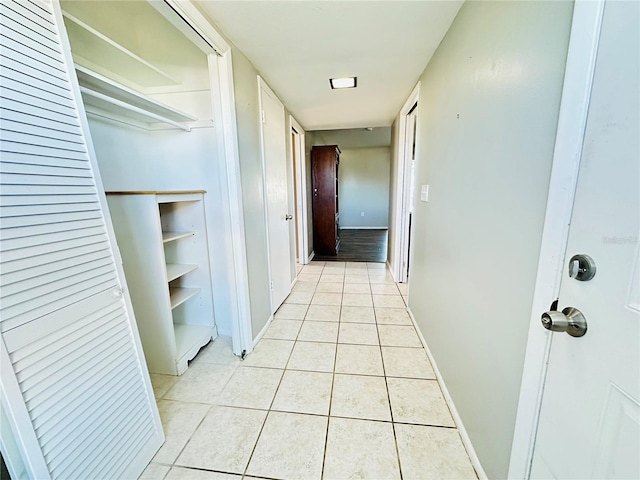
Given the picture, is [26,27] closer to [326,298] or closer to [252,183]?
[252,183]

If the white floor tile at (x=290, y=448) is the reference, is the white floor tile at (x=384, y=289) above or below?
below

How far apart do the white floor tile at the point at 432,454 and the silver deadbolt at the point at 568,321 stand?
3.04 ft

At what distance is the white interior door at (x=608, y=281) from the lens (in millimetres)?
500

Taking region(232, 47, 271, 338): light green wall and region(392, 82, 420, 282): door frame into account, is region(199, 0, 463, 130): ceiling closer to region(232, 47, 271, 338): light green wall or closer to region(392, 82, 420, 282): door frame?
region(232, 47, 271, 338): light green wall

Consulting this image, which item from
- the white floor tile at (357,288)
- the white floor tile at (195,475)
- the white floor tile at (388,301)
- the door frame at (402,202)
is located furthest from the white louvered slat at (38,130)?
the door frame at (402,202)

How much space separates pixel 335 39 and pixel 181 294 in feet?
7.06

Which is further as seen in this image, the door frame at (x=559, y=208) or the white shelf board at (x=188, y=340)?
the white shelf board at (x=188, y=340)

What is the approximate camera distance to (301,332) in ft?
7.38

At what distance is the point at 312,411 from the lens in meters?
1.43

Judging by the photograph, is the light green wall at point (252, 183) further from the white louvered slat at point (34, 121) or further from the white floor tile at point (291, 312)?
the white louvered slat at point (34, 121)

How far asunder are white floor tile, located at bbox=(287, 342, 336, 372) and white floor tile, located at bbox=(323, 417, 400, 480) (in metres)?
0.44

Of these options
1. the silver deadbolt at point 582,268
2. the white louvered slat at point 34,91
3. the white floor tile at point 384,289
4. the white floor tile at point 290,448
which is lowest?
the white floor tile at point 384,289

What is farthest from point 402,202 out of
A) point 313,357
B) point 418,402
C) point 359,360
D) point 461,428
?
point 461,428

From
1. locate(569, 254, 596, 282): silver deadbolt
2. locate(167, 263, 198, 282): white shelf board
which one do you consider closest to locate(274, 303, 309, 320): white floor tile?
locate(167, 263, 198, 282): white shelf board
